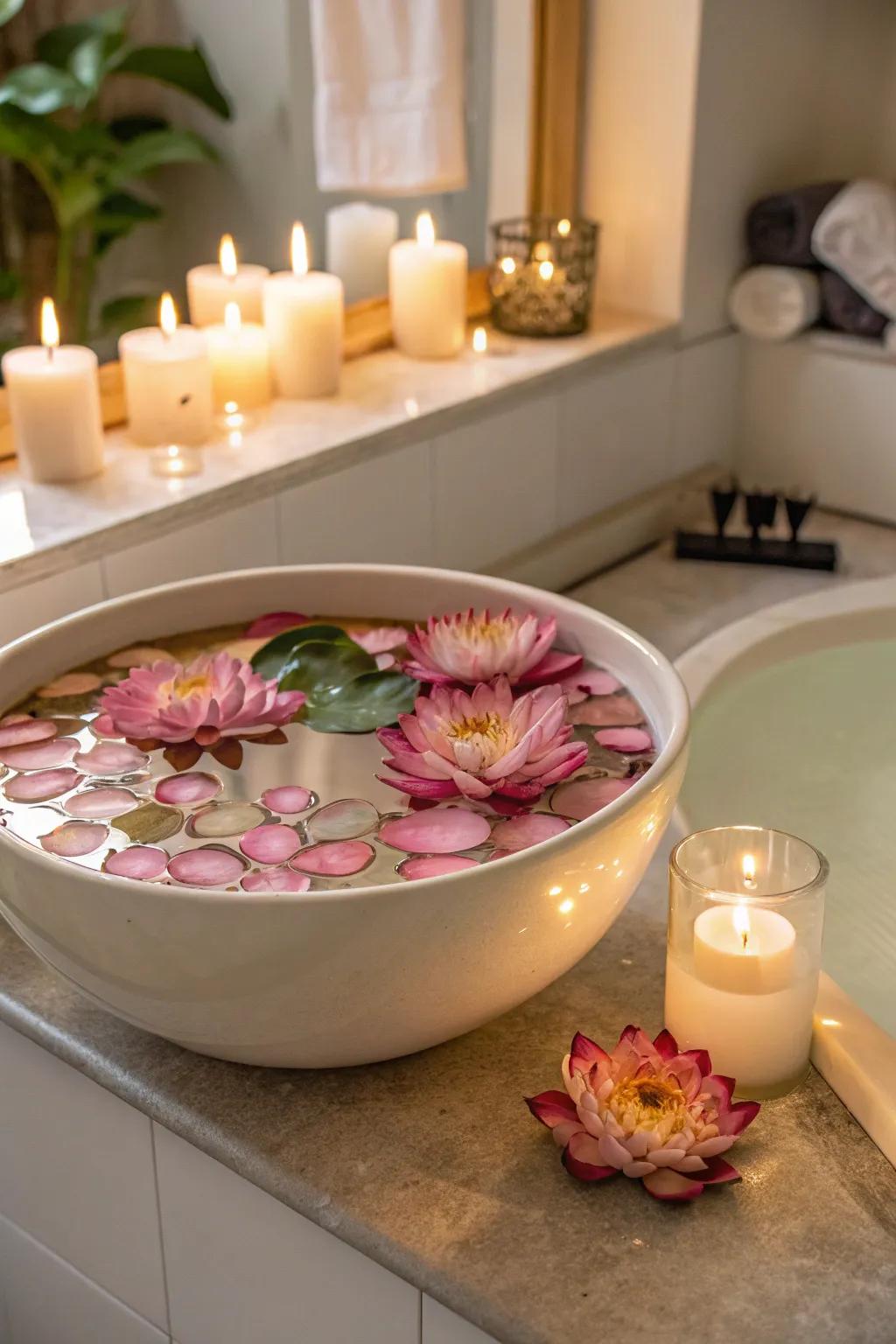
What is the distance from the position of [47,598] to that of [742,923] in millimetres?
699

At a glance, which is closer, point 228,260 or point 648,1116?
point 648,1116

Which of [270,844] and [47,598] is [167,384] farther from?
[270,844]

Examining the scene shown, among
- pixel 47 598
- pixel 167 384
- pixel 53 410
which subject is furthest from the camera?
pixel 167 384

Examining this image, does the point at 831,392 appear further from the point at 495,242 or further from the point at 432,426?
the point at 432,426

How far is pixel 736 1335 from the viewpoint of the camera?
0.79 m

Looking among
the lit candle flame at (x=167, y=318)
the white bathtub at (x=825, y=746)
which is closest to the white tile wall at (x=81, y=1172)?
the white bathtub at (x=825, y=746)

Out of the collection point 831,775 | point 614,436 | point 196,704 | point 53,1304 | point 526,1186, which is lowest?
point 53,1304

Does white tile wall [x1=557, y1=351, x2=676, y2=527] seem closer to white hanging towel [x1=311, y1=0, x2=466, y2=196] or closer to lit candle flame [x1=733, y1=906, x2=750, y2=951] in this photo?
white hanging towel [x1=311, y1=0, x2=466, y2=196]

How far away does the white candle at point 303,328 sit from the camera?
167 cm

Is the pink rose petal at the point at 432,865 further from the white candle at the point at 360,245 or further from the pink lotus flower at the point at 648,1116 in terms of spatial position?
the white candle at the point at 360,245

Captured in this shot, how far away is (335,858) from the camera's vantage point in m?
0.86

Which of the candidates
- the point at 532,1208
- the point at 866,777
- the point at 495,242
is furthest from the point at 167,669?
the point at 495,242

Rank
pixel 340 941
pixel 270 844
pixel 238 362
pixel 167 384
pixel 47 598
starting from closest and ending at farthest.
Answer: pixel 340 941
pixel 270 844
pixel 47 598
pixel 167 384
pixel 238 362

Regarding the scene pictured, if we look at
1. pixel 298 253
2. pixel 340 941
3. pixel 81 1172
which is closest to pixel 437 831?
pixel 340 941
